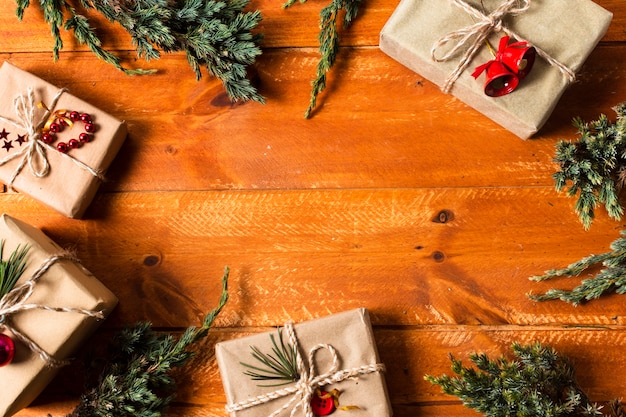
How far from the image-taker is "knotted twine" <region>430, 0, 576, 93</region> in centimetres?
143

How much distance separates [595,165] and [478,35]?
43 cm

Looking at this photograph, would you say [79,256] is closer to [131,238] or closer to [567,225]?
[131,238]

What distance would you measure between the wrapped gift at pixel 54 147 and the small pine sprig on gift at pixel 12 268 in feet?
0.51

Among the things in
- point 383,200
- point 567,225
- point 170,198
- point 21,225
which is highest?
point 21,225

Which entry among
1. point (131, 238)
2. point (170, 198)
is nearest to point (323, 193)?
point (170, 198)

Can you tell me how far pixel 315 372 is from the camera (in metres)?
1.41

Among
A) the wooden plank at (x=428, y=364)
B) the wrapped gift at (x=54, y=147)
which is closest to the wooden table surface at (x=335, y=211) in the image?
the wooden plank at (x=428, y=364)

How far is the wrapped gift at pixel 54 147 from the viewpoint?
1.49 metres

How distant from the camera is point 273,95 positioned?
1627 millimetres

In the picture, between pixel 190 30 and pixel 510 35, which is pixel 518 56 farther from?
pixel 190 30

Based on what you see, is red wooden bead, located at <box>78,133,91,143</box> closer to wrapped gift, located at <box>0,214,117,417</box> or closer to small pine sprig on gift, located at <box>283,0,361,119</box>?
wrapped gift, located at <box>0,214,117,417</box>

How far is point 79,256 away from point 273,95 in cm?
69

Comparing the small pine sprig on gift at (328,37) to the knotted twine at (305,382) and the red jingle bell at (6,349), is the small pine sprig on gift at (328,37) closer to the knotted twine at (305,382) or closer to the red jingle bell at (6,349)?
the knotted twine at (305,382)

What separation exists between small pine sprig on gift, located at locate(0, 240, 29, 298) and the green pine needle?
0.57 metres
